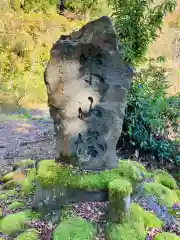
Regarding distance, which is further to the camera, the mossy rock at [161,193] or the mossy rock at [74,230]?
the mossy rock at [161,193]

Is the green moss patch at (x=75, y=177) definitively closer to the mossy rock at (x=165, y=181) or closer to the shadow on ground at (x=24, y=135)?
the mossy rock at (x=165, y=181)

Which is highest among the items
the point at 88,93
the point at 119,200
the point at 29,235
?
the point at 88,93

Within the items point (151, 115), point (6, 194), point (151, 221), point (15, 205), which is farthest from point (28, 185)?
point (151, 115)

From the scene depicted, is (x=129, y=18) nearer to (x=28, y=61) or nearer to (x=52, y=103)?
(x=52, y=103)

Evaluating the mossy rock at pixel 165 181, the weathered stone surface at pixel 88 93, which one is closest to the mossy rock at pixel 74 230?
the weathered stone surface at pixel 88 93

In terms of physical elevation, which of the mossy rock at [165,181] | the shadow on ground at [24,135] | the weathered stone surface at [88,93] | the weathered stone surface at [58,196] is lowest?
the shadow on ground at [24,135]

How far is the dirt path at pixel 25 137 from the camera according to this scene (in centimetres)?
600

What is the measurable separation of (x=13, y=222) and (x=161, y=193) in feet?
6.26

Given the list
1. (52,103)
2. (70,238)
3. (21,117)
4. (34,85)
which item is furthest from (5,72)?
(70,238)

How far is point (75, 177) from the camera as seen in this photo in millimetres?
3201

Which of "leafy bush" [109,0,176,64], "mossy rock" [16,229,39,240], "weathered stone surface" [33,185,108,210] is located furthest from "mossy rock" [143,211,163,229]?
"leafy bush" [109,0,176,64]

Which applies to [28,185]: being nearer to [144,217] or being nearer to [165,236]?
[144,217]

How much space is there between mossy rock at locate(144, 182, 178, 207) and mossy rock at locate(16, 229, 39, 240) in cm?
151

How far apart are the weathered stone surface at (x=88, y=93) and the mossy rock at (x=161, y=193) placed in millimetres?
765
